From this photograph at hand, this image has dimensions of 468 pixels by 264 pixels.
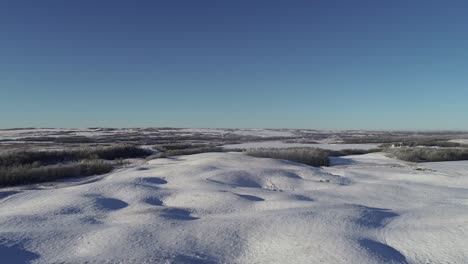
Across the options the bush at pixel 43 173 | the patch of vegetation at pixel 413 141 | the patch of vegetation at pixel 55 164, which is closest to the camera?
the bush at pixel 43 173

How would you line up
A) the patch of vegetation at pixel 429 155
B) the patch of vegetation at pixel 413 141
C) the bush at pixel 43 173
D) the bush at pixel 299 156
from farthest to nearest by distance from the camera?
1. the patch of vegetation at pixel 413 141
2. the patch of vegetation at pixel 429 155
3. the bush at pixel 299 156
4. the bush at pixel 43 173

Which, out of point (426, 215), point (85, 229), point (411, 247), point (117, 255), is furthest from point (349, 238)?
point (85, 229)

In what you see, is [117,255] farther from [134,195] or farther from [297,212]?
[134,195]

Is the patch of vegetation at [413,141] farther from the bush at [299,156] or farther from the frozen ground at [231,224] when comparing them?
the frozen ground at [231,224]

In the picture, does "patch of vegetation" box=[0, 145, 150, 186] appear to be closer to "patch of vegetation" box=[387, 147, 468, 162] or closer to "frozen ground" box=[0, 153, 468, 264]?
"frozen ground" box=[0, 153, 468, 264]

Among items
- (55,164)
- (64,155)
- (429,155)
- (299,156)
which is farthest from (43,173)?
(429,155)

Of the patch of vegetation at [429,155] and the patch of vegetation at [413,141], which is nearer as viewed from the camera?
the patch of vegetation at [429,155]

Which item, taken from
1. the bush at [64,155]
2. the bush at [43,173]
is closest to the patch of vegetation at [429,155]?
the bush at [43,173]
